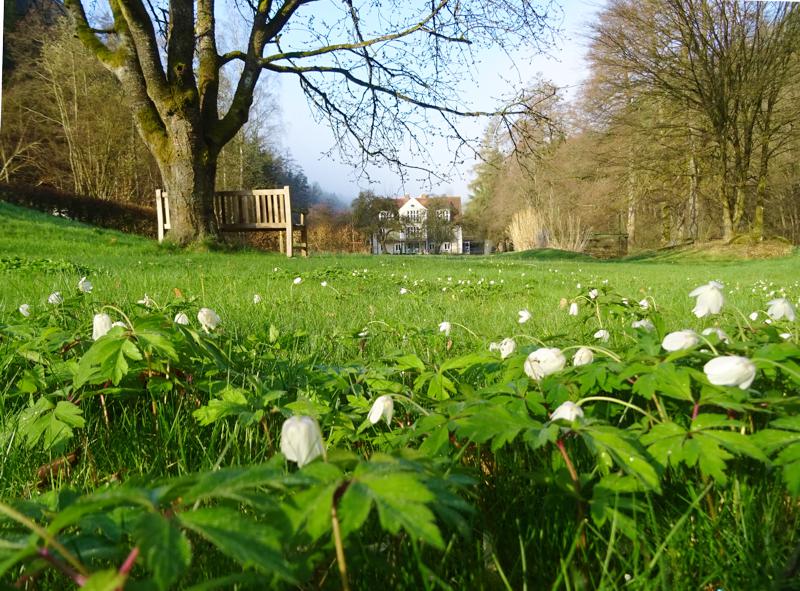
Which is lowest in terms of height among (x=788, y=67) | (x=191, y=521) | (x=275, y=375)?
(x=275, y=375)

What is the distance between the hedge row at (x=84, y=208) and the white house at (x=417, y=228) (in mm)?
22319

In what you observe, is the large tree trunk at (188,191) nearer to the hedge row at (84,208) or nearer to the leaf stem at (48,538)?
the hedge row at (84,208)

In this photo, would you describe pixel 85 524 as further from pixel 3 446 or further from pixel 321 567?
pixel 3 446

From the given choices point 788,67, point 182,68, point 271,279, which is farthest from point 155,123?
point 788,67

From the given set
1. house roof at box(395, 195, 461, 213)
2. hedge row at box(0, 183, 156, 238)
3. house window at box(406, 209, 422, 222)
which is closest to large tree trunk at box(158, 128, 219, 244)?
hedge row at box(0, 183, 156, 238)

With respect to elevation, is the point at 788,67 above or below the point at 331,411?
above

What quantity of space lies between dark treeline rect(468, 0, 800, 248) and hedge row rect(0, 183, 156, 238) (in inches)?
455

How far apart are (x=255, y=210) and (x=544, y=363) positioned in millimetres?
10598

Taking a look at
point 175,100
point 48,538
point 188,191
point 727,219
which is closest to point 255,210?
point 188,191

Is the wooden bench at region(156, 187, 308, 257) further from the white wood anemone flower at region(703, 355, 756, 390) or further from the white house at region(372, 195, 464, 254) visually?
the white house at region(372, 195, 464, 254)

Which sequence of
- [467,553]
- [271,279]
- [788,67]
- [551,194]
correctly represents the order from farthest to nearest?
1. [551,194]
2. [788,67]
3. [271,279]
4. [467,553]

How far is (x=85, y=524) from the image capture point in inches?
21.1

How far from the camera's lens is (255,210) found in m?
10.9

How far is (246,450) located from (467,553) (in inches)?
23.2
